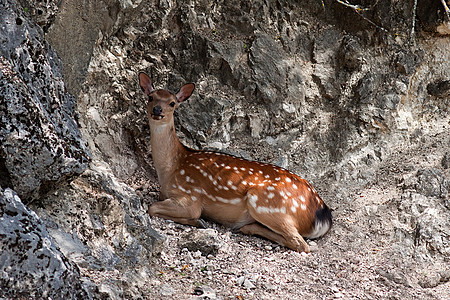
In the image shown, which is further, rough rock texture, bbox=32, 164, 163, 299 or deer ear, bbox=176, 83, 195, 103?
deer ear, bbox=176, 83, 195, 103

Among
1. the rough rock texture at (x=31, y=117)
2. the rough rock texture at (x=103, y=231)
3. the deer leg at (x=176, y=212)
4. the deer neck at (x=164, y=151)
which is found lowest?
the deer leg at (x=176, y=212)

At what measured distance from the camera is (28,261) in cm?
290

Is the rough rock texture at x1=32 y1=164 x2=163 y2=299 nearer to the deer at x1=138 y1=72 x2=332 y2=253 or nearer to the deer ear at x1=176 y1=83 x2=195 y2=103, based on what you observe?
the deer at x1=138 y1=72 x2=332 y2=253

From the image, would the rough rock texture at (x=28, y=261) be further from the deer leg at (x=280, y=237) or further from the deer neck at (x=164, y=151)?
the deer neck at (x=164, y=151)

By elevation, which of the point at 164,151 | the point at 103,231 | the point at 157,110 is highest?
the point at 157,110

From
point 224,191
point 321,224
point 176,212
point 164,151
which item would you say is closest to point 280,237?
point 321,224

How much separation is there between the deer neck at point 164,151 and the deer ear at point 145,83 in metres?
0.37

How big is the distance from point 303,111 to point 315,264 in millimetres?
2172

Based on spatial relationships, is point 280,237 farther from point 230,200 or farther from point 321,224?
point 230,200

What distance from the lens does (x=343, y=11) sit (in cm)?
652

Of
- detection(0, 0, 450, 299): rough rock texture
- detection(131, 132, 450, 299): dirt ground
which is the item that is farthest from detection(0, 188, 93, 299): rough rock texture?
detection(0, 0, 450, 299): rough rock texture

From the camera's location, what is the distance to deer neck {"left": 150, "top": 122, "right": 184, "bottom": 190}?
5.67m

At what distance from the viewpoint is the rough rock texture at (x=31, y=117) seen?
11.0 ft

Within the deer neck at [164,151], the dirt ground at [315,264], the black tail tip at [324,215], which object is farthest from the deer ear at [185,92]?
the black tail tip at [324,215]
